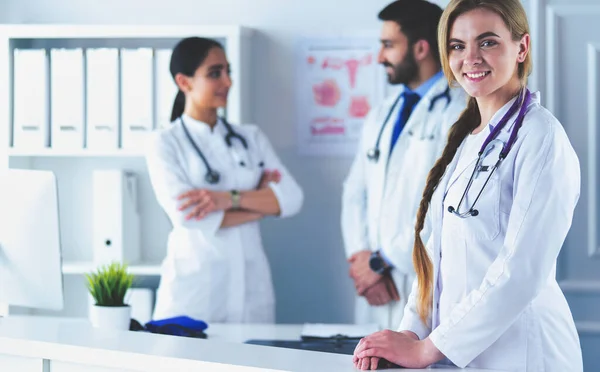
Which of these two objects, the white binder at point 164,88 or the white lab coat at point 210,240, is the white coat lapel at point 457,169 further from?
the white binder at point 164,88

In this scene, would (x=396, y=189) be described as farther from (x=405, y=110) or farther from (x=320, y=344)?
(x=320, y=344)

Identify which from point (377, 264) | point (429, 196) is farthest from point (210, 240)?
point (429, 196)

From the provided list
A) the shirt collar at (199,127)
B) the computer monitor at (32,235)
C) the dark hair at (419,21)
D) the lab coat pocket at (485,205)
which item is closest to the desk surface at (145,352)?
the computer monitor at (32,235)

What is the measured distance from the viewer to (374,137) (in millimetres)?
3291

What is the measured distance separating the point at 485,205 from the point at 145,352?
68 cm

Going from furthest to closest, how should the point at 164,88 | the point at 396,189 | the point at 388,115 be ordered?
the point at 164,88
the point at 388,115
the point at 396,189

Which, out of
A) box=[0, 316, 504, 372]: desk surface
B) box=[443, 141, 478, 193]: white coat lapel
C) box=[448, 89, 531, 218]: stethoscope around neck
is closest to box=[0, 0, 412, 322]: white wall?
box=[0, 316, 504, 372]: desk surface

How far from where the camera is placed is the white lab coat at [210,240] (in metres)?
3.10

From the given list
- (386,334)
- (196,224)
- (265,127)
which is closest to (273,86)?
(265,127)

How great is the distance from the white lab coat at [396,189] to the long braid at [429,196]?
44.9 inches

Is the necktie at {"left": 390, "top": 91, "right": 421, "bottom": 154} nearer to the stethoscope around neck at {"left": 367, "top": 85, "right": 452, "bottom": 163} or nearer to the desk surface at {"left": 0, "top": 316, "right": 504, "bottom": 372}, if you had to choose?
the stethoscope around neck at {"left": 367, "top": 85, "right": 452, "bottom": 163}

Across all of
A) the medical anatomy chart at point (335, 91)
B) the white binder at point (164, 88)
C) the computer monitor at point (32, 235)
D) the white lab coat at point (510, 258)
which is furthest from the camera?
the medical anatomy chart at point (335, 91)

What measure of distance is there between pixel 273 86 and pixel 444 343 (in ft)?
7.94

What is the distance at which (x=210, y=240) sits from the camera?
123 inches
